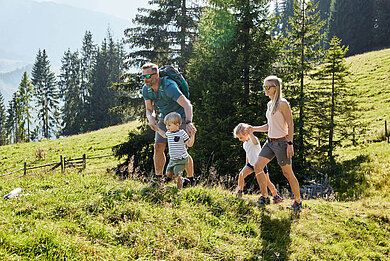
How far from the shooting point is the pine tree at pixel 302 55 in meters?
14.2

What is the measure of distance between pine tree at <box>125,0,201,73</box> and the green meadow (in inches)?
522

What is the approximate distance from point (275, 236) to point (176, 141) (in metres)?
2.38

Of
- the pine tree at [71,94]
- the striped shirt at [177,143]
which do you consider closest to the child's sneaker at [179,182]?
the striped shirt at [177,143]

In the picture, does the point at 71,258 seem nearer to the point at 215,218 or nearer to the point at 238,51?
the point at 215,218

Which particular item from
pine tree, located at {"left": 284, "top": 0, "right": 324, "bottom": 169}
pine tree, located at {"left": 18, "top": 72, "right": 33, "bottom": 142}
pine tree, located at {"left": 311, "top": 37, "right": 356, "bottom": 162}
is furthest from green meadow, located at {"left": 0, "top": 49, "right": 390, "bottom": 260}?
pine tree, located at {"left": 18, "top": 72, "right": 33, "bottom": 142}

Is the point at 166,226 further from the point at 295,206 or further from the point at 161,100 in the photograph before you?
the point at 295,206

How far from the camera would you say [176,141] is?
4.95m

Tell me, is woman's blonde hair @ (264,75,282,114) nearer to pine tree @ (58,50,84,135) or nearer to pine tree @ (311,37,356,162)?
pine tree @ (311,37,356,162)

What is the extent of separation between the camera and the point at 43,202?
4.05 meters

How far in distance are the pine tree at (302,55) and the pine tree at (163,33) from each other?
6.33 m

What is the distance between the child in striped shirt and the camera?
4883 millimetres

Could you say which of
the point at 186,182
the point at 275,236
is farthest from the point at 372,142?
the point at 186,182

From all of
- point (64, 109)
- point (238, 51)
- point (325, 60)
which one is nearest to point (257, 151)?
point (238, 51)

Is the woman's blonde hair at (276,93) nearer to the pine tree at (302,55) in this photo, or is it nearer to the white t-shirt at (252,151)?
the white t-shirt at (252,151)
